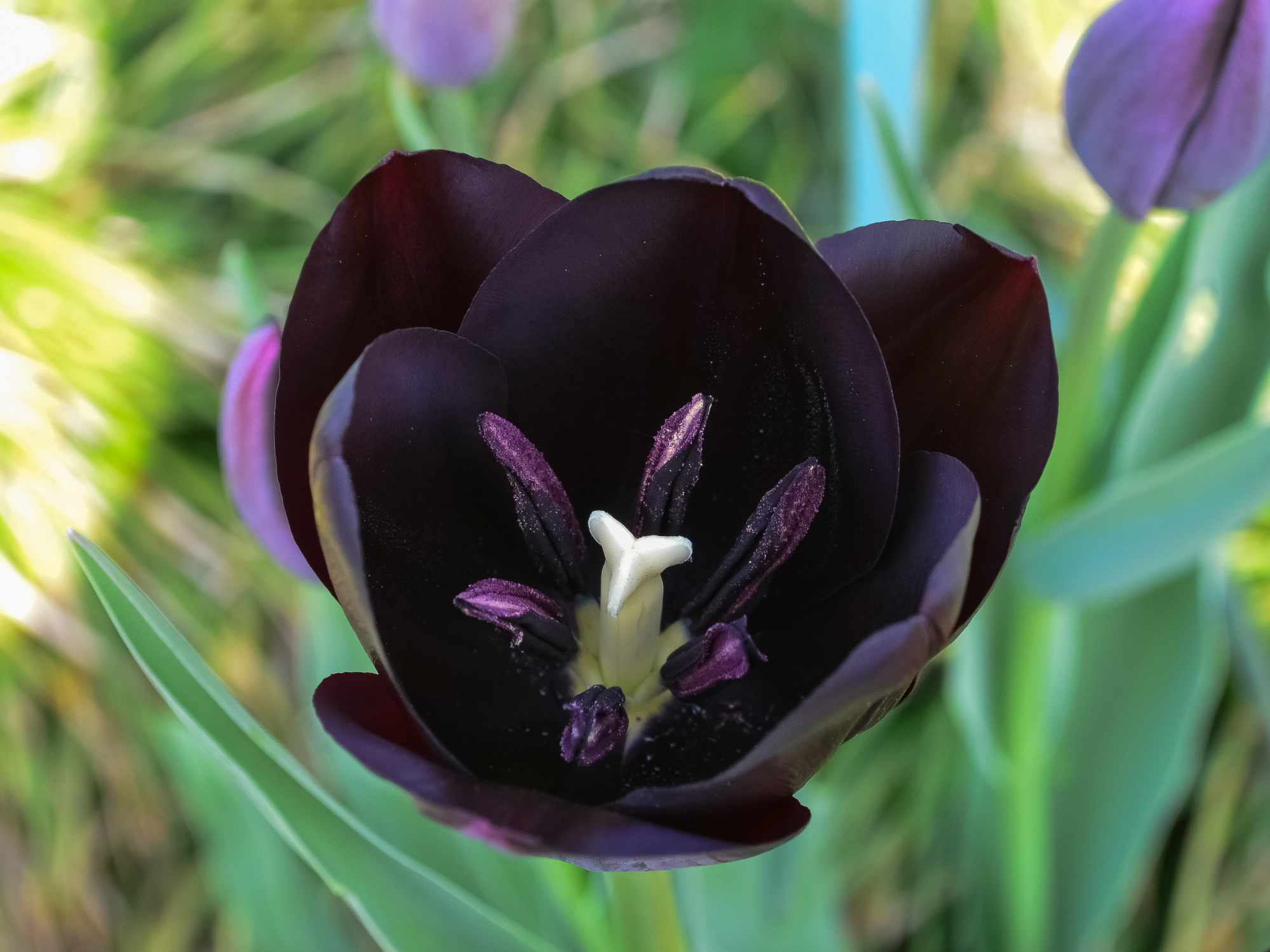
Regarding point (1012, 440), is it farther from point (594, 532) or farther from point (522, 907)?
point (522, 907)

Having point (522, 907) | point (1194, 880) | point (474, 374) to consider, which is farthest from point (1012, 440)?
point (1194, 880)

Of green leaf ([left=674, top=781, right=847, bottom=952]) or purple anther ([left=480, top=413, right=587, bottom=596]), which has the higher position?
purple anther ([left=480, top=413, right=587, bottom=596])

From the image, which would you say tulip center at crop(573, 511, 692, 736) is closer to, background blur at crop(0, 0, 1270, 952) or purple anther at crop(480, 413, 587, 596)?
purple anther at crop(480, 413, 587, 596)

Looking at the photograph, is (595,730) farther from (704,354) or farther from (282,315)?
(282,315)

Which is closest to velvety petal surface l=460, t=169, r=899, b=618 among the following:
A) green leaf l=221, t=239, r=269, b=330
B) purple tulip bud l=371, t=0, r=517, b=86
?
green leaf l=221, t=239, r=269, b=330

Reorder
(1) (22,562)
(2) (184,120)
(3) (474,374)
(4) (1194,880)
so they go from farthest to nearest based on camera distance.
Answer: (2) (184,120)
(1) (22,562)
(4) (1194,880)
(3) (474,374)

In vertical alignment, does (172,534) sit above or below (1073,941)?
above

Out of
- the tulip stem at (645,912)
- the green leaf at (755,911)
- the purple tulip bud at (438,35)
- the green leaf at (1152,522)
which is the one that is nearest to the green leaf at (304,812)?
the tulip stem at (645,912)
